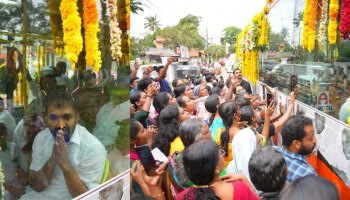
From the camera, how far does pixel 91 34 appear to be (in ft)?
6.82

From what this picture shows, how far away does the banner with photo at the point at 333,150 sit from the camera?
3484 millimetres

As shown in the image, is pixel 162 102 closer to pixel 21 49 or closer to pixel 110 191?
pixel 110 191

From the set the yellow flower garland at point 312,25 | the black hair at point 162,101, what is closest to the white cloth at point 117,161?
the black hair at point 162,101

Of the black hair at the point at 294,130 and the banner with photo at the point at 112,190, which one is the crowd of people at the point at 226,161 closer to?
the black hair at the point at 294,130

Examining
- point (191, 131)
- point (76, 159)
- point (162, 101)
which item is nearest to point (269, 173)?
point (191, 131)

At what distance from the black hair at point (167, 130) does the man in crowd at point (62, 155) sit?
5.20 ft

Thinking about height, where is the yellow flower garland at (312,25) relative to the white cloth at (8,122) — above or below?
above

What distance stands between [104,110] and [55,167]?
19.1 inches

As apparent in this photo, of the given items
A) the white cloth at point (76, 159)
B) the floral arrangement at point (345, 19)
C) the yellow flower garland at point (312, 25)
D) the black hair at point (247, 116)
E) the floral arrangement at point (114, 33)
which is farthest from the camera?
A: the yellow flower garland at point (312, 25)

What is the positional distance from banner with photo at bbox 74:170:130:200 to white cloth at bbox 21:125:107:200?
0.14ft

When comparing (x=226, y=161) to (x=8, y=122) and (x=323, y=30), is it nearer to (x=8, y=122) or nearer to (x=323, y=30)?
(x=323, y=30)

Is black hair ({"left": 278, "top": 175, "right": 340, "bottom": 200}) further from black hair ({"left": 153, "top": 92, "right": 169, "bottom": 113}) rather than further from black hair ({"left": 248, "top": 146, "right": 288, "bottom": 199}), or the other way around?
black hair ({"left": 153, "top": 92, "right": 169, "bottom": 113})

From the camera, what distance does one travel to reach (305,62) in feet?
17.4

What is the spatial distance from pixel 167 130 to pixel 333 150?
5.69 ft
